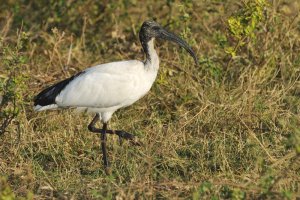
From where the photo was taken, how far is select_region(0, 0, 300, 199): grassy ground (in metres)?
5.04

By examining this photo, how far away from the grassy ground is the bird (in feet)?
0.78

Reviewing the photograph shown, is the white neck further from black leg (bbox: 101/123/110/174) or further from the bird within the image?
black leg (bbox: 101/123/110/174)

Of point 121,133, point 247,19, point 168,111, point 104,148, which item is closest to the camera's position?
point 104,148

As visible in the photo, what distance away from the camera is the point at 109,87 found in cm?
608

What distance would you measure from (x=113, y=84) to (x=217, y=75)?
1578 mm

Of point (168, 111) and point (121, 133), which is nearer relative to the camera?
point (121, 133)

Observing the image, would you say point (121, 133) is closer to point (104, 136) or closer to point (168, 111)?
point (104, 136)

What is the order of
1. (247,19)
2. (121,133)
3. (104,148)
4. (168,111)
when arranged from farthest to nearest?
(168,111)
(247,19)
(121,133)
(104,148)

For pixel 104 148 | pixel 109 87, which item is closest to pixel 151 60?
pixel 109 87

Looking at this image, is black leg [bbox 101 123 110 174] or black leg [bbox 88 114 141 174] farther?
black leg [bbox 88 114 141 174]

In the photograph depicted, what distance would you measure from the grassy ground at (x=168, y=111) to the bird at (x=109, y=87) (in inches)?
9.4

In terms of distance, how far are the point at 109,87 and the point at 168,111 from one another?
1.09 meters

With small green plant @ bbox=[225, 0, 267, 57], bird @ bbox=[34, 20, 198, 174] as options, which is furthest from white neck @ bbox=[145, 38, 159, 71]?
small green plant @ bbox=[225, 0, 267, 57]

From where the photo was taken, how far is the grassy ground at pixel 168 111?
198 inches
